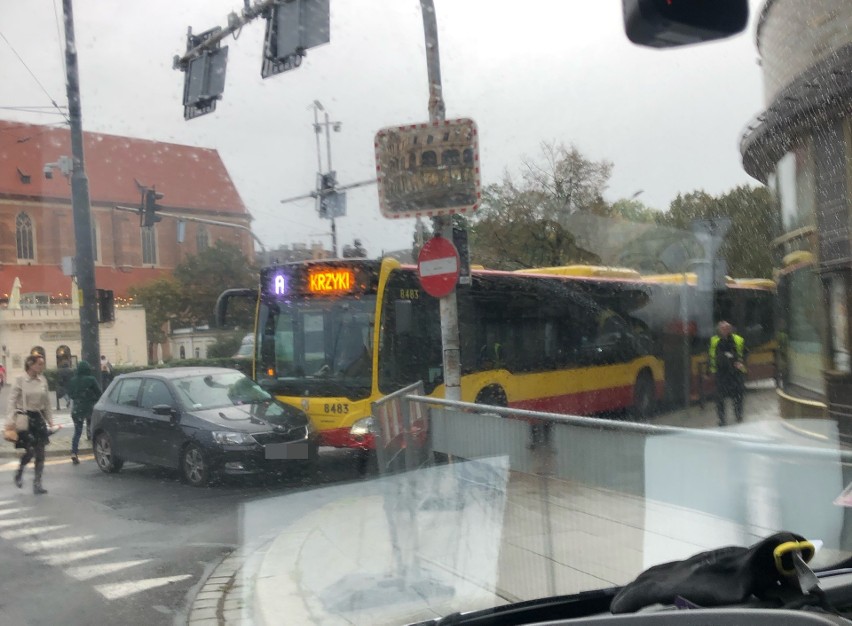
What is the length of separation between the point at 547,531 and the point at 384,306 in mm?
5592

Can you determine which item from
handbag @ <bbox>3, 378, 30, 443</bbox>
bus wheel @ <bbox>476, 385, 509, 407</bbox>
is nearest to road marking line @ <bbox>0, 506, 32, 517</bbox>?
handbag @ <bbox>3, 378, 30, 443</bbox>

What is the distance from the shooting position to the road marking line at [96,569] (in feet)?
18.9

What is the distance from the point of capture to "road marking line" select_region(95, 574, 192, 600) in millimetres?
5324

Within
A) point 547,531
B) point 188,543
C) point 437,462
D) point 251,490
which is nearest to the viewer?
point 547,531

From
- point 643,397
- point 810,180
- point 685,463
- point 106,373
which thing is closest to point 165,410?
point 106,373

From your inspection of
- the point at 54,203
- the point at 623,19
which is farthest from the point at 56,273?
the point at 623,19

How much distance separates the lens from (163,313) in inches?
390

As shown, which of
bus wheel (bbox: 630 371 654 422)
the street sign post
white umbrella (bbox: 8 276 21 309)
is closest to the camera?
the street sign post

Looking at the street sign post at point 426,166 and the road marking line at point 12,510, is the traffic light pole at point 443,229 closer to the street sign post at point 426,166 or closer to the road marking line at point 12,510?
the street sign post at point 426,166

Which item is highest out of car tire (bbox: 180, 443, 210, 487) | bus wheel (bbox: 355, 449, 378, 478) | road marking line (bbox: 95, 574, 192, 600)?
bus wheel (bbox: 355, 449, 378, 478)

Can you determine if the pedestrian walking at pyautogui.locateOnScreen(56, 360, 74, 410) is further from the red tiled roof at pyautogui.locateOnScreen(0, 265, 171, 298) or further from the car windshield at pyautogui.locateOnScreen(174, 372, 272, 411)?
the car windshield at pyautogui.locateOnScreen(174, 372, 272, 411)

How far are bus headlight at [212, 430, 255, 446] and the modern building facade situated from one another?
17.6 feet

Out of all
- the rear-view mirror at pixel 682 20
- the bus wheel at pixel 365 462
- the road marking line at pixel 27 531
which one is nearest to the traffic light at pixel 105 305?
the road marking line at pixel 27 531

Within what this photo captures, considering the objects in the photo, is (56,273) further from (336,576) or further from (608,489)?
(608,489)
